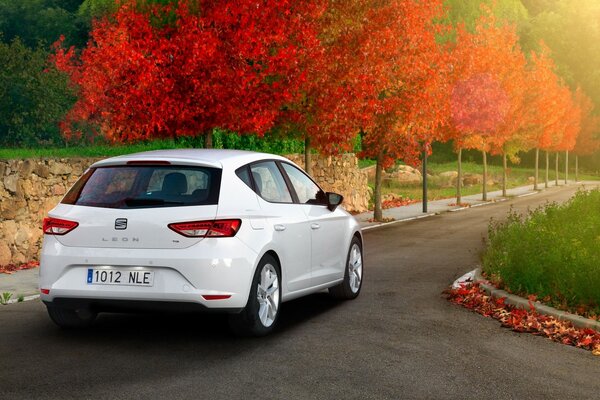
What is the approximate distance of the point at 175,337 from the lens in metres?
8.68

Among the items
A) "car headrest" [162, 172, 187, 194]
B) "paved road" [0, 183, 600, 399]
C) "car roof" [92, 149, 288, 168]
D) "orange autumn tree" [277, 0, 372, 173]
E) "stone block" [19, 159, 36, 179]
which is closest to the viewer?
"paved road" [0, 183, 600, 399]

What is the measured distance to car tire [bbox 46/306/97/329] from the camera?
8.95 metres

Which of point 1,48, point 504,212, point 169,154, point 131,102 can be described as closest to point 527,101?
point 504,212

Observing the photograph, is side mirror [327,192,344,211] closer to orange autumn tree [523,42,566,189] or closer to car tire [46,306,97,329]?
car tire [46,306,97,329]

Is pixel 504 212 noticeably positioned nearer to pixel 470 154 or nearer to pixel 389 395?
pixel 389 395

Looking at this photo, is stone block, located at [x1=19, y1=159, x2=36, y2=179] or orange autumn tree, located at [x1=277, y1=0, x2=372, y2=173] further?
orange autumn tree, located at [x1=277, y1=0, x2=372, y2=173]

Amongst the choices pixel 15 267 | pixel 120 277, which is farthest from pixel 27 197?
pixel 120 277

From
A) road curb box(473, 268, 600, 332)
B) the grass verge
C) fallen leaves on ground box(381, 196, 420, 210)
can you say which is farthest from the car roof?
the grass verge

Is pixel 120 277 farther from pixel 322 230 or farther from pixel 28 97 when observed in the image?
pixel 28 97

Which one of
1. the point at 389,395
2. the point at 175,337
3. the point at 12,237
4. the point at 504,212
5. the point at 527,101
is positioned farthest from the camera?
the point at 527,101

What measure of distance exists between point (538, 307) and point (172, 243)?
4.25m

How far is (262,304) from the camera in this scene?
8.62 m

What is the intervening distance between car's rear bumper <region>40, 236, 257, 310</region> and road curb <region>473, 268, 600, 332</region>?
133 inches

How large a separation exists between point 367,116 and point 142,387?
15.9 meters
